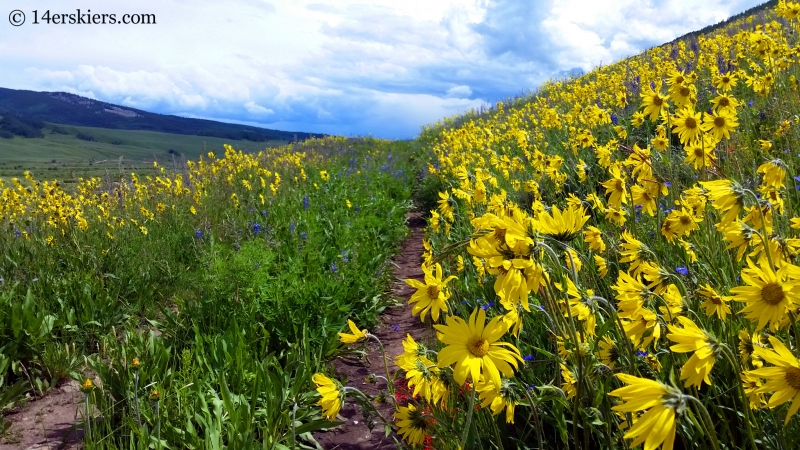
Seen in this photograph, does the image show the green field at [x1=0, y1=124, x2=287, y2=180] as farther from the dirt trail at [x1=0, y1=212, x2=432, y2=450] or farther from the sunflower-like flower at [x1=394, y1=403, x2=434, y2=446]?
the sunflower-like flower at [x1=394, y1=403, x2=434, y2=446]

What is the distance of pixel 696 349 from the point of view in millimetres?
1256

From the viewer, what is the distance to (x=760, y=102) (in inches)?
258

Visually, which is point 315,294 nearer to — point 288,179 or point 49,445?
point 49,445

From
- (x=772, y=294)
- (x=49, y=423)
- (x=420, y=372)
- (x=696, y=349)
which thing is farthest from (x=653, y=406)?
(x=49, y=423)

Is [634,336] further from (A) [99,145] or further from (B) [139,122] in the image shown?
(B) [139,122]

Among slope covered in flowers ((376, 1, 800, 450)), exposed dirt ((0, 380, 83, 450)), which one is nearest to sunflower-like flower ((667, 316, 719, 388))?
slope covered in flowers ((376, 1, 800, 450))

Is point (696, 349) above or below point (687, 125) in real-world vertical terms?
below

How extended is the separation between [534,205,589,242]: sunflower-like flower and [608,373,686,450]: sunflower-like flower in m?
0.51

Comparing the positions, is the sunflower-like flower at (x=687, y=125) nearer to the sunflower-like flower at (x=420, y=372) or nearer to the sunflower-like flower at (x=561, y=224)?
the sunflower-like flower at (x=561, y=224)

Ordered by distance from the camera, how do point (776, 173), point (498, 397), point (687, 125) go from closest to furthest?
point (498, 397) < point (776, 173) < point (687, 125)

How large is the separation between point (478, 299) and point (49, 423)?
2.87m

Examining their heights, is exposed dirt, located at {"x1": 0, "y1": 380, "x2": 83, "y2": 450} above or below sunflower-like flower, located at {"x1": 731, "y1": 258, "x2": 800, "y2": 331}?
below

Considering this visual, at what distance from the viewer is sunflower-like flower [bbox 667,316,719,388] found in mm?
1243

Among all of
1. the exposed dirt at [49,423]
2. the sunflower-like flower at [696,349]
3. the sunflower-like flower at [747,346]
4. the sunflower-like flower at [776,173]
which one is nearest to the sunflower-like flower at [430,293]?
the sunflower-like flower at [696,349]
